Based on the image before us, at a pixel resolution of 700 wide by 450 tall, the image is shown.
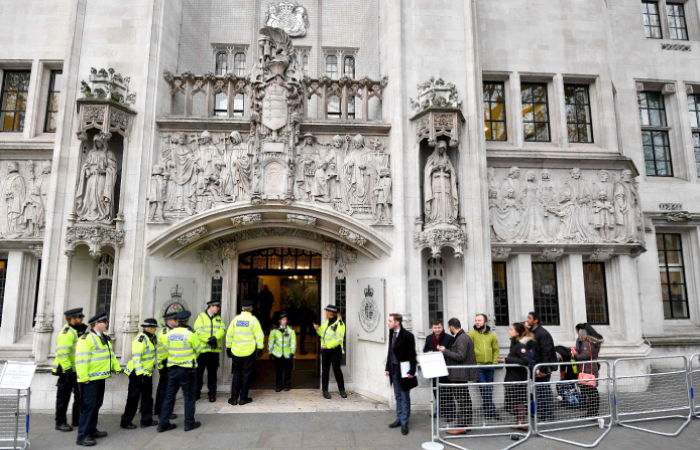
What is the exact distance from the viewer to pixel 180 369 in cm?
712

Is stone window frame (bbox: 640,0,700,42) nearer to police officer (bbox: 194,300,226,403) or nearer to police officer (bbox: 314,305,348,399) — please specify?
police officer (bbox: 314,305,348,399)

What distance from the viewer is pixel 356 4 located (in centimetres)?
1262

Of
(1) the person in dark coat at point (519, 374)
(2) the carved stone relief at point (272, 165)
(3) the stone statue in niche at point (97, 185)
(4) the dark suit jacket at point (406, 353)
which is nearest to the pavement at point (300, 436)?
(1) the person in dark coat at point (519, 374)

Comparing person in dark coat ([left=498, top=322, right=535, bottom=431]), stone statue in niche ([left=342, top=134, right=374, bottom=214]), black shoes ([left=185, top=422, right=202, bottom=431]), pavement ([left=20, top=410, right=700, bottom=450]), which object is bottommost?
pavement ([left=20, top=410, right=700, bottom=450])

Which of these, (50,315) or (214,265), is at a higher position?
(214,265)

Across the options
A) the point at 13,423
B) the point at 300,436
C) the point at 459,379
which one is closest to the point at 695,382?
the point at 459,379

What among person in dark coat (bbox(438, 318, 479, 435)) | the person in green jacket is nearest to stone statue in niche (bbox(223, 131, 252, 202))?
person in dark coat (bbox(438, 318, 479, 435))

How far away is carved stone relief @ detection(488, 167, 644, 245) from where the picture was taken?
1033 centimetres

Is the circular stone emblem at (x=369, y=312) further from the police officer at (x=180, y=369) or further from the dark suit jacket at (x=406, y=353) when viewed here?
the police officer at (x=180, y=369)

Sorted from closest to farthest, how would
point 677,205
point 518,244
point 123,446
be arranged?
point 123,446 < point 518,244 < point 677,205

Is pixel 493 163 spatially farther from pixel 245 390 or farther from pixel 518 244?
pixel 245 390

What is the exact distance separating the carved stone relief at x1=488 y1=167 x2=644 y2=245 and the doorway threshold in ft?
16.1

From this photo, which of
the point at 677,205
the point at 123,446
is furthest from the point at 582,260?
the point at 123,446

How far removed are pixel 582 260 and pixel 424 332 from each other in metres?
4.85
